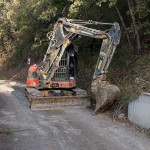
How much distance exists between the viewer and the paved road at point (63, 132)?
6348 mm

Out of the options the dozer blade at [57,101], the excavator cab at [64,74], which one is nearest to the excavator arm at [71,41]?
the excavator cab at [64,74]

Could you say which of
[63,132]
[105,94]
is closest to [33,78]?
[105,94]

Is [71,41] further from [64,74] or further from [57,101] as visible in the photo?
[57,101]

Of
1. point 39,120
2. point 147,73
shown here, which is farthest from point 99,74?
point 39,120

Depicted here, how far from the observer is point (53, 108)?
33.3 ft

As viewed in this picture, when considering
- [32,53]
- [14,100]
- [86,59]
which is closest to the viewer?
[14,100]

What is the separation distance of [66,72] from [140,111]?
4.20 m

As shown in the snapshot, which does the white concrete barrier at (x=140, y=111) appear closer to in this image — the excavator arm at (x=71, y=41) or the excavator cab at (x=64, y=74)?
the excavator arm at (x=71, y=41)

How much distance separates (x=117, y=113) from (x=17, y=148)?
4.01 meters

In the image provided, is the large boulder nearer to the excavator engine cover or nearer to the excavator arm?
the excavator arm

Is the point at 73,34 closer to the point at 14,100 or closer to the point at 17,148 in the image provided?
the point at 14,100

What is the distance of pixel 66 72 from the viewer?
1092 cm

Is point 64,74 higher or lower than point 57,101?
higher

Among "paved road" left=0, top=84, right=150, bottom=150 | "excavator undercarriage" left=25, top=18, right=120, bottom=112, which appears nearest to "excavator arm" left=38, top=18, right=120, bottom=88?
"excavator undercarriage" left=25, top=18, right=120, bottom=112
